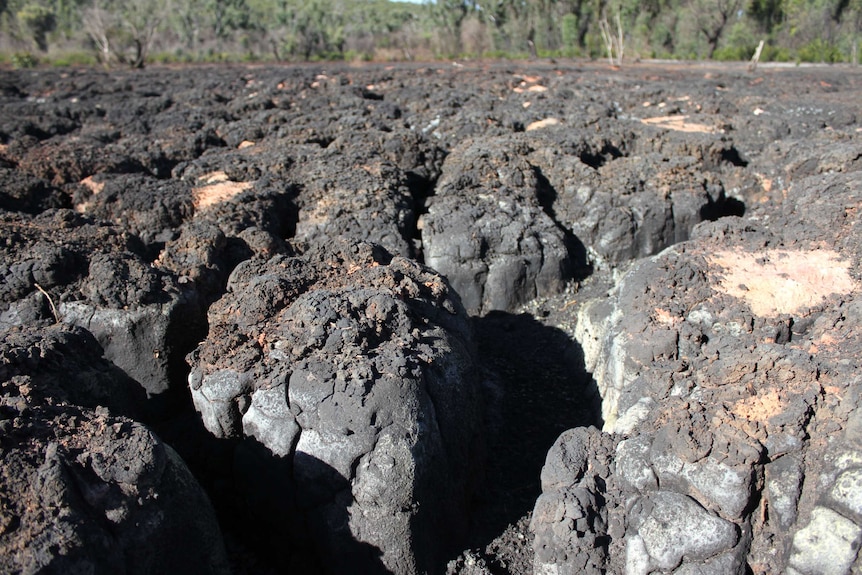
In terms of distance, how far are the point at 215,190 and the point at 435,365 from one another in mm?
4830

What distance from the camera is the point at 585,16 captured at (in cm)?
3475

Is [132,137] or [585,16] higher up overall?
[585,16]

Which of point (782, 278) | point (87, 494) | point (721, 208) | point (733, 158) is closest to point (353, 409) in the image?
point (87, 494)

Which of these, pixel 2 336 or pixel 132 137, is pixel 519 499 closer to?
pixel 2 336

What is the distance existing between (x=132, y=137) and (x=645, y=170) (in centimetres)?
839

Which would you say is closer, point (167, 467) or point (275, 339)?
point (167, 467)

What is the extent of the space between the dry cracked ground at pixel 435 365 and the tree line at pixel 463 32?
21299 millimetres

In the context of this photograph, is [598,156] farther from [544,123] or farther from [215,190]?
[215,190]

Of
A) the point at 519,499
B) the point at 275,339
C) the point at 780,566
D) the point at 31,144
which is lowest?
the point at 519,499

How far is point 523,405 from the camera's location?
5.18 m

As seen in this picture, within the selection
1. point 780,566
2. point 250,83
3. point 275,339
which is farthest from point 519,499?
point 250,83

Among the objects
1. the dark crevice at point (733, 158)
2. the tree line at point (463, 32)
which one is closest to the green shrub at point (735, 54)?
the tree line at point (463, 32)

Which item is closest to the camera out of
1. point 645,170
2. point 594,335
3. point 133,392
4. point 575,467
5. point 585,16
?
point 575,467

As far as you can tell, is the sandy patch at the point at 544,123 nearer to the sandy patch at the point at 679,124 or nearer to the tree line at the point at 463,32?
the sandy patch at the point at 679,124
